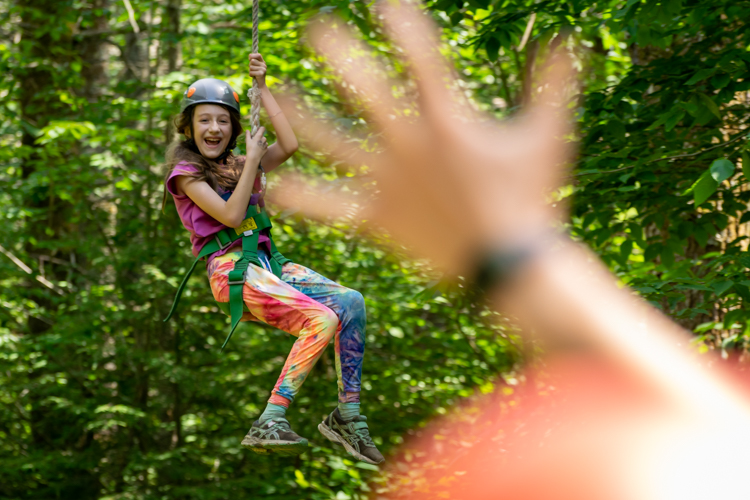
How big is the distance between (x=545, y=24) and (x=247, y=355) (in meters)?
3.88

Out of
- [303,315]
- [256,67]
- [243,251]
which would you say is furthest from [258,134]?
[303,315]

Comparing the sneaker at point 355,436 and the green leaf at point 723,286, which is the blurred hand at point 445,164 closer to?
the green leaf at point 723,286

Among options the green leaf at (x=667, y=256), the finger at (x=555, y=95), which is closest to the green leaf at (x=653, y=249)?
the green leaf at (x=667, y=256)

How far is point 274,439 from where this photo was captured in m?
2.46

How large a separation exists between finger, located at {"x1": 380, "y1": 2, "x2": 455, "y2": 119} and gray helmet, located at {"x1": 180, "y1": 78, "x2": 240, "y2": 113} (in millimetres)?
2771

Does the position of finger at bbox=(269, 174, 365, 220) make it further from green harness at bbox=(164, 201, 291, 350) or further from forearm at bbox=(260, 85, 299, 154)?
green harness at bbox=(164, 201, 291, 350)

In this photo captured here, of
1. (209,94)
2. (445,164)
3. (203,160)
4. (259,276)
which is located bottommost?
(259,276)

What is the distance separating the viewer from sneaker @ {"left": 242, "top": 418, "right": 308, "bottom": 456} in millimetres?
2438

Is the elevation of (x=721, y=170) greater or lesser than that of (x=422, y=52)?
lesser

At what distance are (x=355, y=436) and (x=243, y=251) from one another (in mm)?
752

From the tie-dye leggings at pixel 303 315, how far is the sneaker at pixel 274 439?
0.10m

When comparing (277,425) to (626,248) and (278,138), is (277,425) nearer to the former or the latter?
(278,138)

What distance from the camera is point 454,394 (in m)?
6.62

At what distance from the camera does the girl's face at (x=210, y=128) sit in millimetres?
2717
